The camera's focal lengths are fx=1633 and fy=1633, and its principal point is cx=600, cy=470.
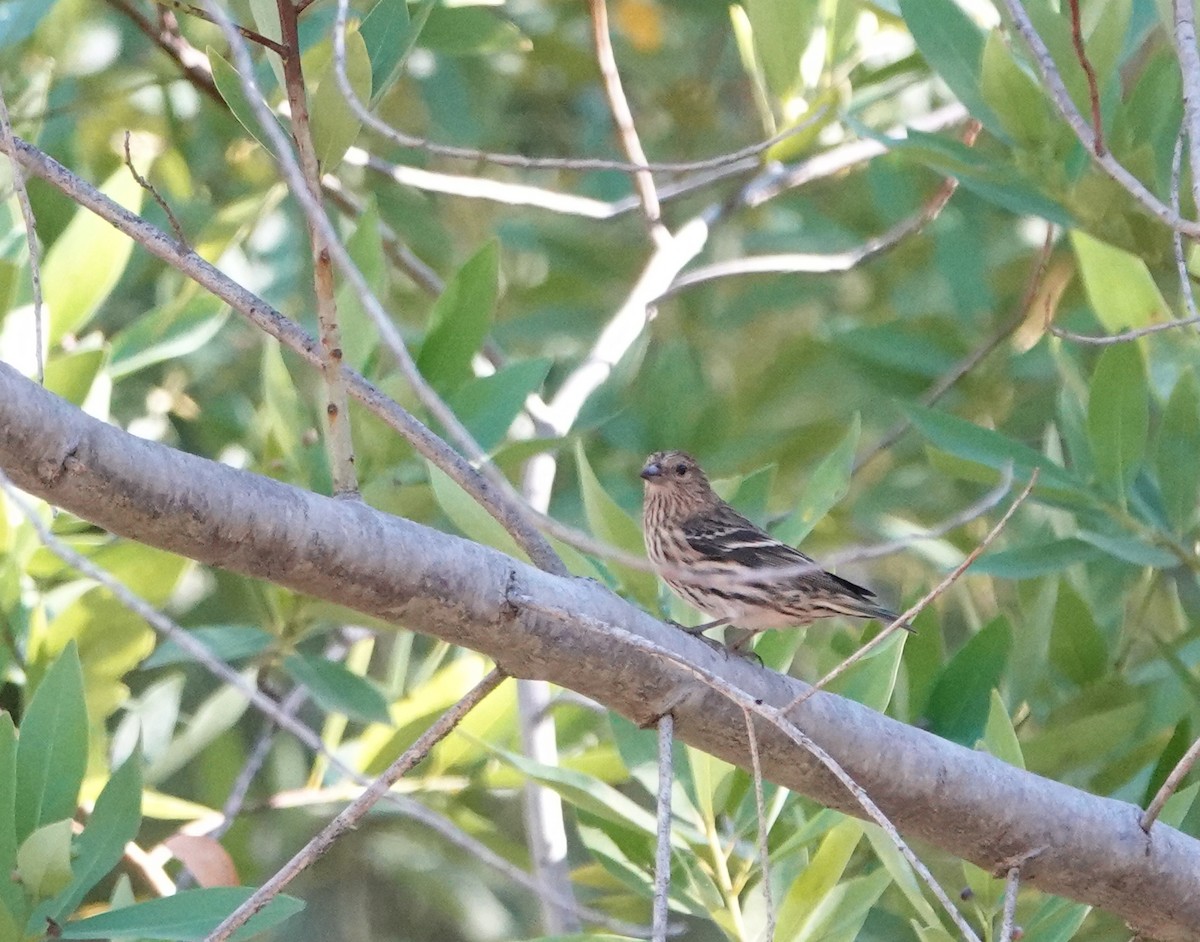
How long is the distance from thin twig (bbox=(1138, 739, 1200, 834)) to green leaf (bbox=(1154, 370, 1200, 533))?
4.09 ft

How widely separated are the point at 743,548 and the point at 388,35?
2148 mm

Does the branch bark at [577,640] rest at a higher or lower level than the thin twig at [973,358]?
lower

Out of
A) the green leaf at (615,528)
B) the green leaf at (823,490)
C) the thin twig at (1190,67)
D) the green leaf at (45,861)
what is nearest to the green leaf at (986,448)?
the green leaf at (823,490)

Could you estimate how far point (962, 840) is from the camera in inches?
102

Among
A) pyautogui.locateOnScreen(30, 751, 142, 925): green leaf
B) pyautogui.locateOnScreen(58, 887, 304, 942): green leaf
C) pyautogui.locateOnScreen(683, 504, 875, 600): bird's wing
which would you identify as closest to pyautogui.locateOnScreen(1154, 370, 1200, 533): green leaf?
pyautogui.locateOnScreen(683, 504, 875, 600): bird's wing

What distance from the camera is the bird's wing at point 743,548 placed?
4.14 metres

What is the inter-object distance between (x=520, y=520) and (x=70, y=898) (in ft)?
3.63

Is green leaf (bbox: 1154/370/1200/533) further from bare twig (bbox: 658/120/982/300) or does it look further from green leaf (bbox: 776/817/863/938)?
green leaf (bbox: 776/817/863/938)

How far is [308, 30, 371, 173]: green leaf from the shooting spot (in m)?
2.43

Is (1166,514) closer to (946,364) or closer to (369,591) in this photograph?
(946,364)

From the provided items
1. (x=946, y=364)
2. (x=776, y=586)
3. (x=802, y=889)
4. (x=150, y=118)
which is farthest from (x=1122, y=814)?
(x=150, y=118)

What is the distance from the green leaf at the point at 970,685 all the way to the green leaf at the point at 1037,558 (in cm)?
15

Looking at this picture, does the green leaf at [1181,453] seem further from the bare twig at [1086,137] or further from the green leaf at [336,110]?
the green leaf at [336,110]

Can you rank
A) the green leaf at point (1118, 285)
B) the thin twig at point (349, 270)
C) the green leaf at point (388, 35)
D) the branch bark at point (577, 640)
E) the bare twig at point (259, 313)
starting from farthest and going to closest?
the green leaf at point (1118, 285) → the green leaf at point (388, 35) → the bare twig at point (259, 313) → the branch bark at point (577, 640) → the thin twig at point (349, 270)
